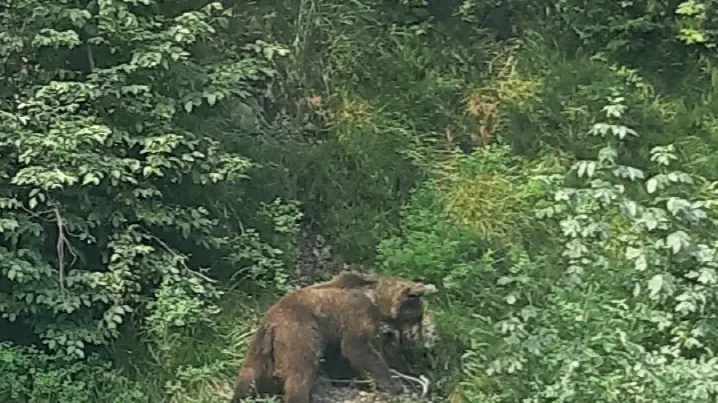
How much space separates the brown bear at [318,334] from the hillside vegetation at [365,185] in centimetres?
33

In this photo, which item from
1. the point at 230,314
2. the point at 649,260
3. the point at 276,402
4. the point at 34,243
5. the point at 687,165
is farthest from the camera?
the point at 687,165

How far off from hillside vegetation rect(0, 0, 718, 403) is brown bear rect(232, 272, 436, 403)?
12.9 inches

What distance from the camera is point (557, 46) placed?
23.8 ft

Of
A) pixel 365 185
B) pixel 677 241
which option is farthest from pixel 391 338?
pixel 365 185

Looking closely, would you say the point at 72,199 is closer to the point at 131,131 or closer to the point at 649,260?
the point at 131,131

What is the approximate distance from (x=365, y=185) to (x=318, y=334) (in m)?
1.77

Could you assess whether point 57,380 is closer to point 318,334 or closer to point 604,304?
point 318,334

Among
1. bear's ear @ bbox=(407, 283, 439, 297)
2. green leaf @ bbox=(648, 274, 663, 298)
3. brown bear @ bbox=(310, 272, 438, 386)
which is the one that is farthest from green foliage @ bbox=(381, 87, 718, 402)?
bear's ear @ bbox=(407, 283, 439, 297)

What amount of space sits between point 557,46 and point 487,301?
222 centimetres

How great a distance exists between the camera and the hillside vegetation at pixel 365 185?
475 cm

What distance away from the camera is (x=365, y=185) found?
6688 mm

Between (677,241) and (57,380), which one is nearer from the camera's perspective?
(677,241)

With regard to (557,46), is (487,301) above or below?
below

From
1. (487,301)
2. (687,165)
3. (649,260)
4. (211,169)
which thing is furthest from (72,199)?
(687,165)
